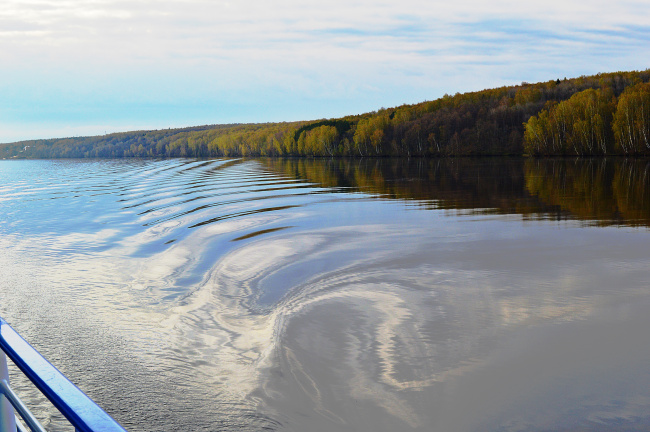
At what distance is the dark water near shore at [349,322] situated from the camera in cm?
639

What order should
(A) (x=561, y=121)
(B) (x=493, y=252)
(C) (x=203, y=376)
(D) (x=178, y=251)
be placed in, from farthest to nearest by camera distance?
(A) (x=561, y=121), (D) (x=178, y=251), (B) (x=493, y=252), (C) (x=203, y=376)

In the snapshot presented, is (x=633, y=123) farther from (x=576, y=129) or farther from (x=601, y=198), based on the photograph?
(x=601, y=198)

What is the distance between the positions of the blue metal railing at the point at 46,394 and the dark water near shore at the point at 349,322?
4.14m

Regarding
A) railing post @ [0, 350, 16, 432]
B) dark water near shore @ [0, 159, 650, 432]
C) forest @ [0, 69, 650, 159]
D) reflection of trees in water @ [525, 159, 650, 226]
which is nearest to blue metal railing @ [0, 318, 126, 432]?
railing post @ [0, 350, 16, 432]

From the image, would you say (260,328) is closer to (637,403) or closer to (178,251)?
(637,403)

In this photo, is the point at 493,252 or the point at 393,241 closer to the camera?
the point at 493,252

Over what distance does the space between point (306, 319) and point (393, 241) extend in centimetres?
752

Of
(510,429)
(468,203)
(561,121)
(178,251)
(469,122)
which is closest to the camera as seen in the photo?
(510,429)

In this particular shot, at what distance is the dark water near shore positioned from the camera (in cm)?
639

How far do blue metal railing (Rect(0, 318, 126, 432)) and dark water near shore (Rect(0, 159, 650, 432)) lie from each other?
414cm

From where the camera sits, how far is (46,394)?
1589mm

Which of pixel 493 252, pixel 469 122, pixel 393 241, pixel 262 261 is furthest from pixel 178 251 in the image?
pixel 469 122

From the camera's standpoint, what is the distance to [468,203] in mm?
27000

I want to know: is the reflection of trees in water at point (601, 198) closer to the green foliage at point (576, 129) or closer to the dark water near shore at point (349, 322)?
the dark water near shore at point (349, 322)
